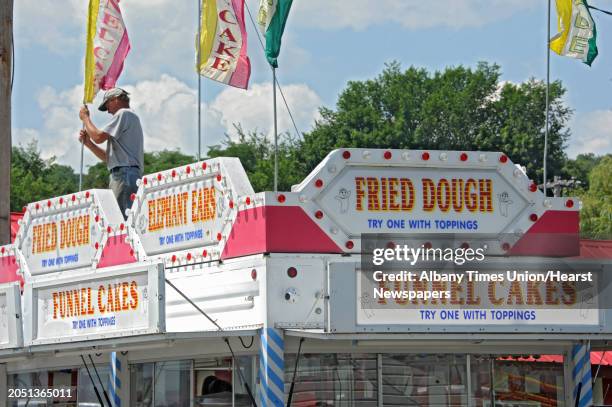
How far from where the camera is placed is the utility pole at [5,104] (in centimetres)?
1614

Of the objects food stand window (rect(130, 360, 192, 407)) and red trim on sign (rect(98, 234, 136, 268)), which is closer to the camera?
food stand window (rect(130, 360, 192, 407))

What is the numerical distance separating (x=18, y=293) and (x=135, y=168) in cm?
216

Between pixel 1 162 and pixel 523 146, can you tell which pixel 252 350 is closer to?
pixel 1 162

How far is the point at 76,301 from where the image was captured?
1309 cm

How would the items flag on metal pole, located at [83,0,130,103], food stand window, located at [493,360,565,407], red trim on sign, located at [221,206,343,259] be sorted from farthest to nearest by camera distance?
1. flag on metal pole, located at [83,0,130,103]
2. food stand window, located at [493,360,565,407]
3. red trim on sign, located at [221,206,343,259]

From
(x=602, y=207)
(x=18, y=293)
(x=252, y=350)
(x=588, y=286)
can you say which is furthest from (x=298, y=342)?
(x=602, y=207)

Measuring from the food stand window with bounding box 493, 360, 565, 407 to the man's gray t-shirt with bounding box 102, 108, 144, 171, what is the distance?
532 cm

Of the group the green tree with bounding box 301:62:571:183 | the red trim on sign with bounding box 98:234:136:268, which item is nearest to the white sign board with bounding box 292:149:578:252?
the red trim on sign with bounding box 98:234:136:268

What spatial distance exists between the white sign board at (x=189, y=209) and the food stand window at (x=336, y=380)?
1679 millimetres

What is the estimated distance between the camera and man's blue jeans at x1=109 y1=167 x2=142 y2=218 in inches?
576

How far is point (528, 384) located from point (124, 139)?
5851 millimetres

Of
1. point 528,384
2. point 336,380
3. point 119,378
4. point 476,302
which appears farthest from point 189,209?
point 528,384

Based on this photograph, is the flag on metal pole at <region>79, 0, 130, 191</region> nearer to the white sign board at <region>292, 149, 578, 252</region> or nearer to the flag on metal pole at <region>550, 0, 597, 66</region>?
the white sign board at <region>292, 149, 578, 252</region>

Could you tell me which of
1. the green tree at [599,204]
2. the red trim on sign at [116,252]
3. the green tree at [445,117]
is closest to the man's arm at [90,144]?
the red trim on sign at [116,252]
